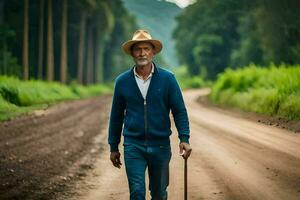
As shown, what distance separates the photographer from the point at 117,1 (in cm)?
6525

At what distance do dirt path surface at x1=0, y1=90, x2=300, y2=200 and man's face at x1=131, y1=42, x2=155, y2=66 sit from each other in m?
3.12

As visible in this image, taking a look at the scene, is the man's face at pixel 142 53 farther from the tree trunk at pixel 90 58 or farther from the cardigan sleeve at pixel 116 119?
the tree trunk at pixel 90 58

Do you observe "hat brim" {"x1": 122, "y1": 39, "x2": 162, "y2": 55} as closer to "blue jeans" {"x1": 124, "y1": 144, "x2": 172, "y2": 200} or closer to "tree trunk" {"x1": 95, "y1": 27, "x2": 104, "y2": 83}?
"blue jeans" {"x1": 124, "y1": 144, "x2": 172, "y2": 200}

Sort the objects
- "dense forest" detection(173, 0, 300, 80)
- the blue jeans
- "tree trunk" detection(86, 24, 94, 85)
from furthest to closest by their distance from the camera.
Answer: "tree trunk" detection(86, 24, 94, 85)
"dense forest" detection(173, 0, 300, 80)
the blue jeans

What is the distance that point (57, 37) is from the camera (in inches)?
2064

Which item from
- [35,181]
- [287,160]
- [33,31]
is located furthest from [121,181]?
[33,31]

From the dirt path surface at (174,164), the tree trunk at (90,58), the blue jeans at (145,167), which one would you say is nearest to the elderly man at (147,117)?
the blue jeans at (145,167)

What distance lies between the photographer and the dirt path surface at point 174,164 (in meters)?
8.61

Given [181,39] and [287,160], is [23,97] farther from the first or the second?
[181,39]

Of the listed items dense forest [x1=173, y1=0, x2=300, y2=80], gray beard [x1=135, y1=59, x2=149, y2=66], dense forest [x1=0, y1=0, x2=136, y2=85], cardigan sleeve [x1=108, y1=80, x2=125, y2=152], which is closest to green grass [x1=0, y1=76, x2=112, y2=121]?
dense forest [x1=0, y1=0, x2=136, y2=85]

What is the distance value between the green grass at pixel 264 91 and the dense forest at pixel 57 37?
16.7m

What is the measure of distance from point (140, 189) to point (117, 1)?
201ft

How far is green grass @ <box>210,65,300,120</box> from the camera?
1798cm

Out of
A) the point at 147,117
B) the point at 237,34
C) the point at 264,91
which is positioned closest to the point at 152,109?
the point at 147,117
